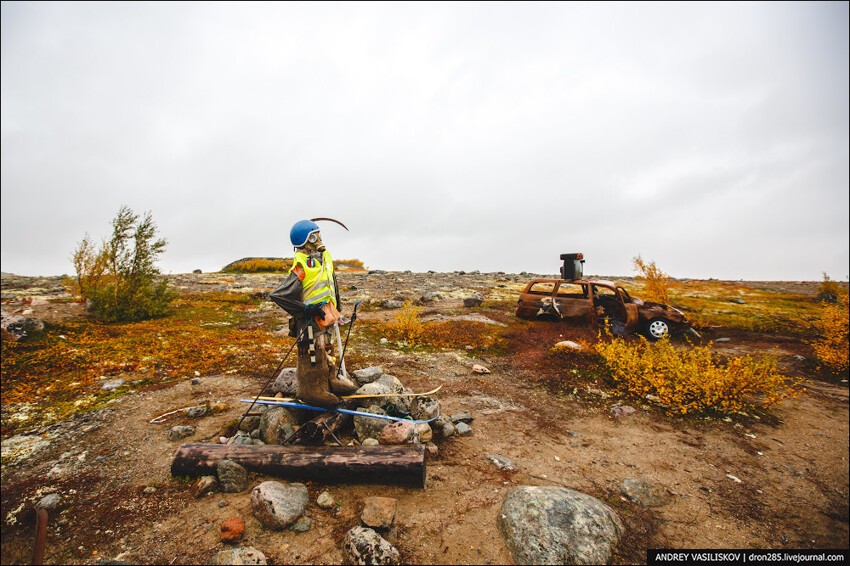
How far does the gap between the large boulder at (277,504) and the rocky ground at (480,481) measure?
10 centimetres

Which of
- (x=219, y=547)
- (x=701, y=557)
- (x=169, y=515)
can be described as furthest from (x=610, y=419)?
(x=169, y=515)

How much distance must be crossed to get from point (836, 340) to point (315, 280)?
13385 millimetres

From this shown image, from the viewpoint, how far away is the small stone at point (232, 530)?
3.46m

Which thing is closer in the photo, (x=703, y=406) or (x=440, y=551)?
(x=440, y=551)

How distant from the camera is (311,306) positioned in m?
5.02

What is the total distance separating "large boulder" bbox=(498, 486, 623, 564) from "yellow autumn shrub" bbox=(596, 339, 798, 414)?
4.10m

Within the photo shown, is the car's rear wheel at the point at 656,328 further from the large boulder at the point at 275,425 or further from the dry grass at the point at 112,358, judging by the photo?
the dry grass at the point at 112,358

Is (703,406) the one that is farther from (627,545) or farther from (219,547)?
(219,547)

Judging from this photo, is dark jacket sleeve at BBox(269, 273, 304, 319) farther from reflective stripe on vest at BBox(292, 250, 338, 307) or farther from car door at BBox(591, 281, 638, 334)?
car door at BBox(591, 281, 638, 334)

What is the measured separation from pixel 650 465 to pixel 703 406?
106 inches

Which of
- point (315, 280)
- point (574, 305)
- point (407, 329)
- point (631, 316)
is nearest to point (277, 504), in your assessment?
point (315, 280)

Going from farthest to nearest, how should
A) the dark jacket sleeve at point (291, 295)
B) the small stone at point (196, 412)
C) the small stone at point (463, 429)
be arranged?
the small stone at point (196, 412), the small stone at point (463, 429), the dark jacket sleeve at point (291, 295)

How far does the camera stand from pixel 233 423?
18.8 feet

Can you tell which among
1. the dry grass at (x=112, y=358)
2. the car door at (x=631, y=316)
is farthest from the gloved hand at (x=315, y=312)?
the car door at (x=631, y=316)
